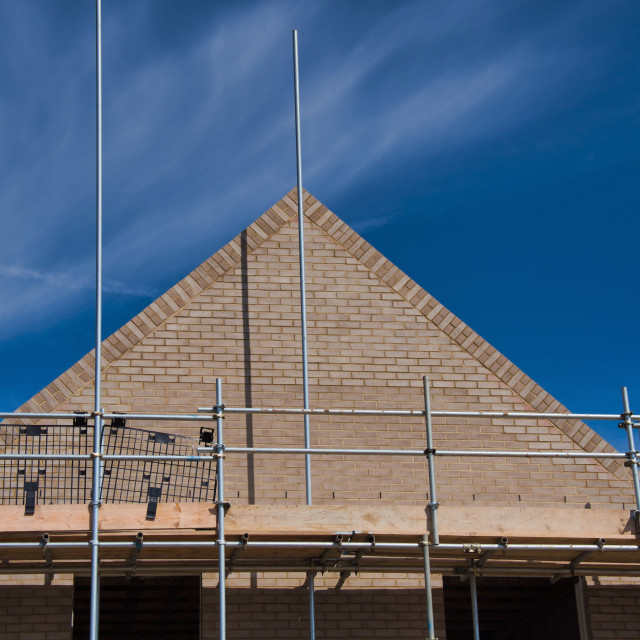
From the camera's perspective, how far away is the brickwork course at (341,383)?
12766mm

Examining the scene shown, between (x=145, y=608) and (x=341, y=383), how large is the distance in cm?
463

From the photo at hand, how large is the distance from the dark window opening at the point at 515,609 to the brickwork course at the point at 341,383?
67.3 inches

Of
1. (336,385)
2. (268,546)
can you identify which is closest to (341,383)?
(336,385)

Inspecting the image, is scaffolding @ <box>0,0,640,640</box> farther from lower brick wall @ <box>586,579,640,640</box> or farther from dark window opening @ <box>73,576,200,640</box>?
dark window opening @ <box>73,576,200,640</box>

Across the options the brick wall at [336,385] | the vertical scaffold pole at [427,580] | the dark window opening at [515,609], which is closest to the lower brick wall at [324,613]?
the brick wall at [336,385]

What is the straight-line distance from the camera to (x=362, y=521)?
33.7ft

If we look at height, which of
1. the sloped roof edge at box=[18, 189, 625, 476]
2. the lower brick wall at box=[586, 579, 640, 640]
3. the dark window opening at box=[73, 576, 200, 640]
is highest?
the sloped roof edge at box=[18, 189, 625, 476]

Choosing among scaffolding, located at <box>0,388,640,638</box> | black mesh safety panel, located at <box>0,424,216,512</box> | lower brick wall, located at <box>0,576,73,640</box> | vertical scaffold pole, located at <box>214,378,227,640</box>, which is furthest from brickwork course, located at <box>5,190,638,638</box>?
vertical scaffold pole, located at <box>214,378,227,640</box>

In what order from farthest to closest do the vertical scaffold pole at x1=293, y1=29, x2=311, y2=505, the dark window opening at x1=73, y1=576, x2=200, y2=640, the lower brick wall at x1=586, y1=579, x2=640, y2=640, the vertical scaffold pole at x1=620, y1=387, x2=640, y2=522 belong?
the dark window opening at x1=73, y1=576, x2=200, y2=640
the vertical scaffold pole at x1=293, y1=29, x2=311, y2=505
the lower brick wall at x1=586, y1=579, x2=640, y2=640
the vertical scaffold pole at x1=620, y1=387, x2=640, y2=522

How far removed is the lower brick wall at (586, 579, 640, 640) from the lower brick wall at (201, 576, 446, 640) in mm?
1699

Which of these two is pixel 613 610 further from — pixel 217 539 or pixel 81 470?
pixel 81 470

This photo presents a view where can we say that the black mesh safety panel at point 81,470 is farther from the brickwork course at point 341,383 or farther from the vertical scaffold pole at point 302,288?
the vertical scaffold pole at point 302,288

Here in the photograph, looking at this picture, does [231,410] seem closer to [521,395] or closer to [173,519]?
[173,519]

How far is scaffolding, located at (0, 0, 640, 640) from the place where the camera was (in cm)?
994
